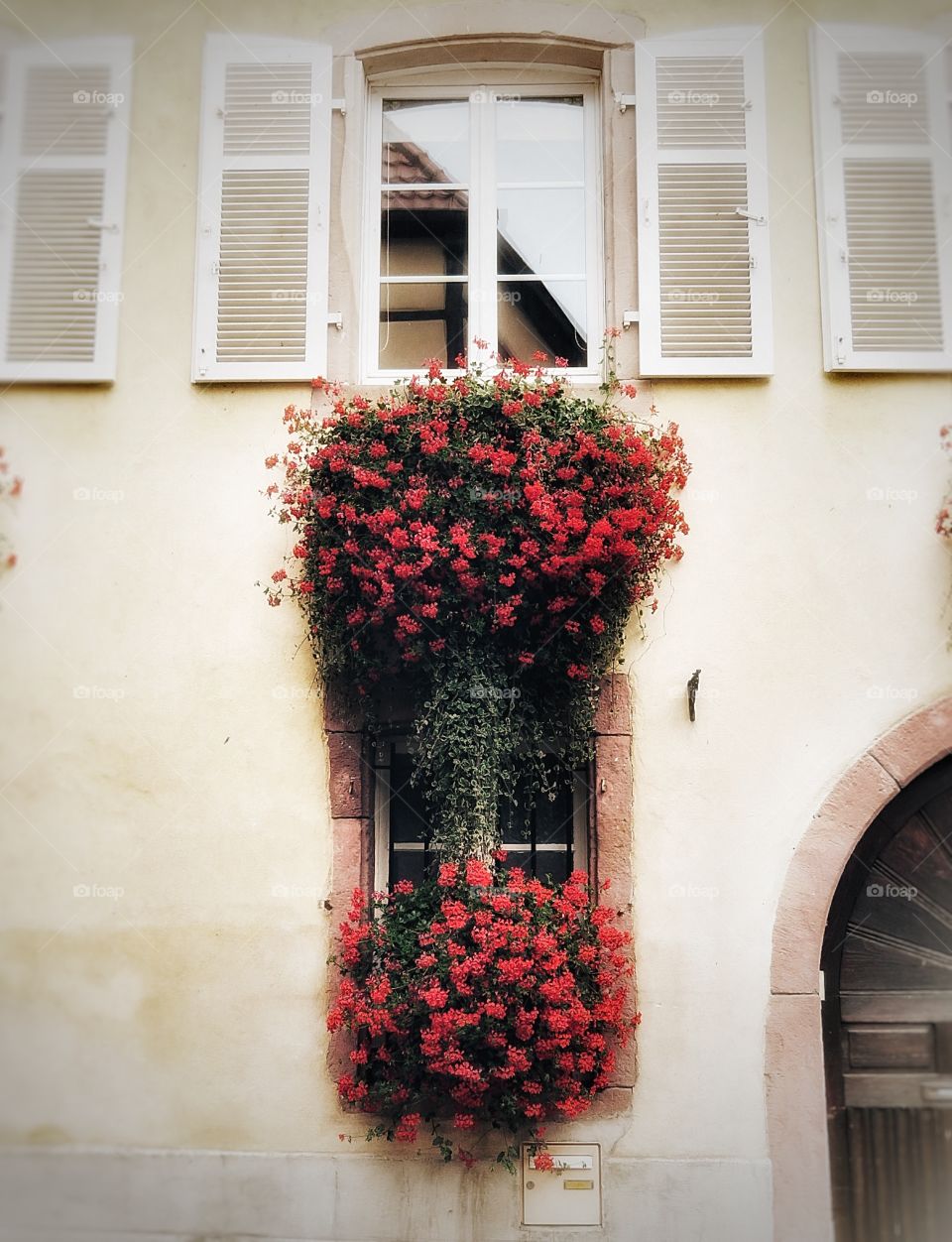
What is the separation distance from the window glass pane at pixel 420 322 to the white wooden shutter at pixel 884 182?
162 centimetres

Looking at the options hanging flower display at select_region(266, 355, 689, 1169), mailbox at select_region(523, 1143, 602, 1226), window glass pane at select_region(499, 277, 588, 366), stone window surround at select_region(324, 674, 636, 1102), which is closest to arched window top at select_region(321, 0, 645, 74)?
window glass pane at select_region(499, 277, 588, 366)

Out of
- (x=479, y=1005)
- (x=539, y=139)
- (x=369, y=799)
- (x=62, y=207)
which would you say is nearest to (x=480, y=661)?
(x=369, y=799)

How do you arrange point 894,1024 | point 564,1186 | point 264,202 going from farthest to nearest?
1. point 264,202
2. point 894,1024
3. point 564,1186

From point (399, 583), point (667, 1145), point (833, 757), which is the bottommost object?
point (667, 1145)

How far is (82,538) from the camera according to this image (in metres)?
4.37

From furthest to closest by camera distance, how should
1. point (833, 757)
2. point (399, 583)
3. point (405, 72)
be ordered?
point (405, 72) < point (833, 757) < point (399, 583)

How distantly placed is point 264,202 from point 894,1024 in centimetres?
445

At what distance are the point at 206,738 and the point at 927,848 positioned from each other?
10.1 ft

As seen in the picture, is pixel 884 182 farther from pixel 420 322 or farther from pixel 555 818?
pixel 555 818

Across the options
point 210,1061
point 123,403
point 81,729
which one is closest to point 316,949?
point 210,1061

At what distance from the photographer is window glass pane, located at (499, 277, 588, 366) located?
4.59 metres

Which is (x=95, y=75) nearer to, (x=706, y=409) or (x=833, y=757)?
(x=706, y=409)

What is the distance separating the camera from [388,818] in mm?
4336

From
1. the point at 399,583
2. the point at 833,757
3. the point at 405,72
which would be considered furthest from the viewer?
the point at 405,72
